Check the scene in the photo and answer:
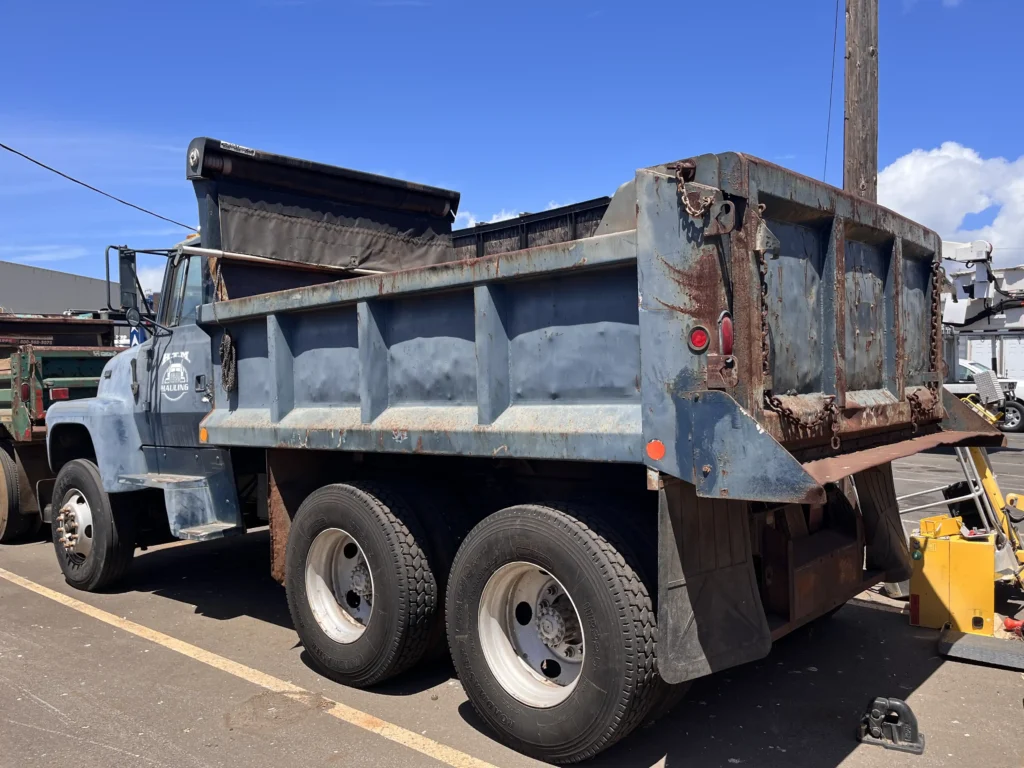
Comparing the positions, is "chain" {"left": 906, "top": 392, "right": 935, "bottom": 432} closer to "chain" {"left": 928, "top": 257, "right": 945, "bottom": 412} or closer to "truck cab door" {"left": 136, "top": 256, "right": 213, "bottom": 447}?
"chain" {"left": 928, "top": 257, "right": 945, "bottom": 412}

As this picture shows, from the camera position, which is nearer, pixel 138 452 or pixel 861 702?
pixel 861 702

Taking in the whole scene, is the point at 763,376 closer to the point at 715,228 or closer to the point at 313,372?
the point at 715,228

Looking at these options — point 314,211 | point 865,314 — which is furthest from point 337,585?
point 865,314

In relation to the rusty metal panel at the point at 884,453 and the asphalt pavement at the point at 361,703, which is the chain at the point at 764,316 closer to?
the rusty metal panel at the point at 884,453

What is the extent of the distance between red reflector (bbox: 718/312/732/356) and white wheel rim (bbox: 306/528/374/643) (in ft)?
8.26

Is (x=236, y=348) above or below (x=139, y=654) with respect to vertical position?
above

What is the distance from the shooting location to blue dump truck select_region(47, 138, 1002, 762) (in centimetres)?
326

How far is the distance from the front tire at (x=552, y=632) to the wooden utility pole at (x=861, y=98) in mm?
5607

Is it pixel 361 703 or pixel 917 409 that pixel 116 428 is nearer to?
pixel 361 703

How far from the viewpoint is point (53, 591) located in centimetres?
694

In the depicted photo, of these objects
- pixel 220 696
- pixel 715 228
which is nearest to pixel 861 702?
pixel 715 228

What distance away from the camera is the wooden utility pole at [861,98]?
7730 millimetres

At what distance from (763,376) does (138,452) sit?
501 centimetres

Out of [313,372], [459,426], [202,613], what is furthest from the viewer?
[202,613]
